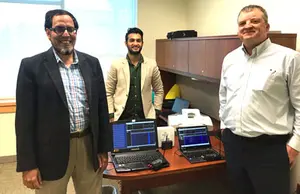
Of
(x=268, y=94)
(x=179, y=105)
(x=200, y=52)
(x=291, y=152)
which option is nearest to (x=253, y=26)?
(x=268, y=94)

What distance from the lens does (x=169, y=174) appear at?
1.98m

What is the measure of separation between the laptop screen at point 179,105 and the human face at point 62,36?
2342 mm

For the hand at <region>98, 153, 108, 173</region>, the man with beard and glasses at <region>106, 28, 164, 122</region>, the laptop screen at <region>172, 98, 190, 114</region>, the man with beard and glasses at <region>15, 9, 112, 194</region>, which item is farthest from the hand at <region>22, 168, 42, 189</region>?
the laptop screen at <region>172, 98, 190, 114</region>

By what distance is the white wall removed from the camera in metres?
2.35

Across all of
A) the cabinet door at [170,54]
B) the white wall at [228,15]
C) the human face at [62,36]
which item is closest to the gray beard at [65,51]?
the human face at [62,36]

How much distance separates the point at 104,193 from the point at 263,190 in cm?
139

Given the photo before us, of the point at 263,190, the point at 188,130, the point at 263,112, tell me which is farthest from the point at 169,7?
the point at 263,190

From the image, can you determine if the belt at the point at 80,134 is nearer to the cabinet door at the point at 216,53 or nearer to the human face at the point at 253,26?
the human face at the point at 253,26

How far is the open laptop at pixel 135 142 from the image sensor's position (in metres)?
2.08

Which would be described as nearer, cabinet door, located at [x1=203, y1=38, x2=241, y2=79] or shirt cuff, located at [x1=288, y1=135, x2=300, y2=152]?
shirt cuff, located at [x1=288, y1=135, x2=300, y2=152]

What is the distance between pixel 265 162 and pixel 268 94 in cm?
44

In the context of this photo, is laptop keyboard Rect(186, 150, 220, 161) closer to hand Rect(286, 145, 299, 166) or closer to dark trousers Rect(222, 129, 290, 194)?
dark trousers Rect(222, 129, 290, 194)

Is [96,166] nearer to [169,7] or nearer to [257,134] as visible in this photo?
[257,134]

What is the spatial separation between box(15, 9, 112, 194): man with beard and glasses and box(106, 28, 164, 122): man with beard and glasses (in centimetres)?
95
